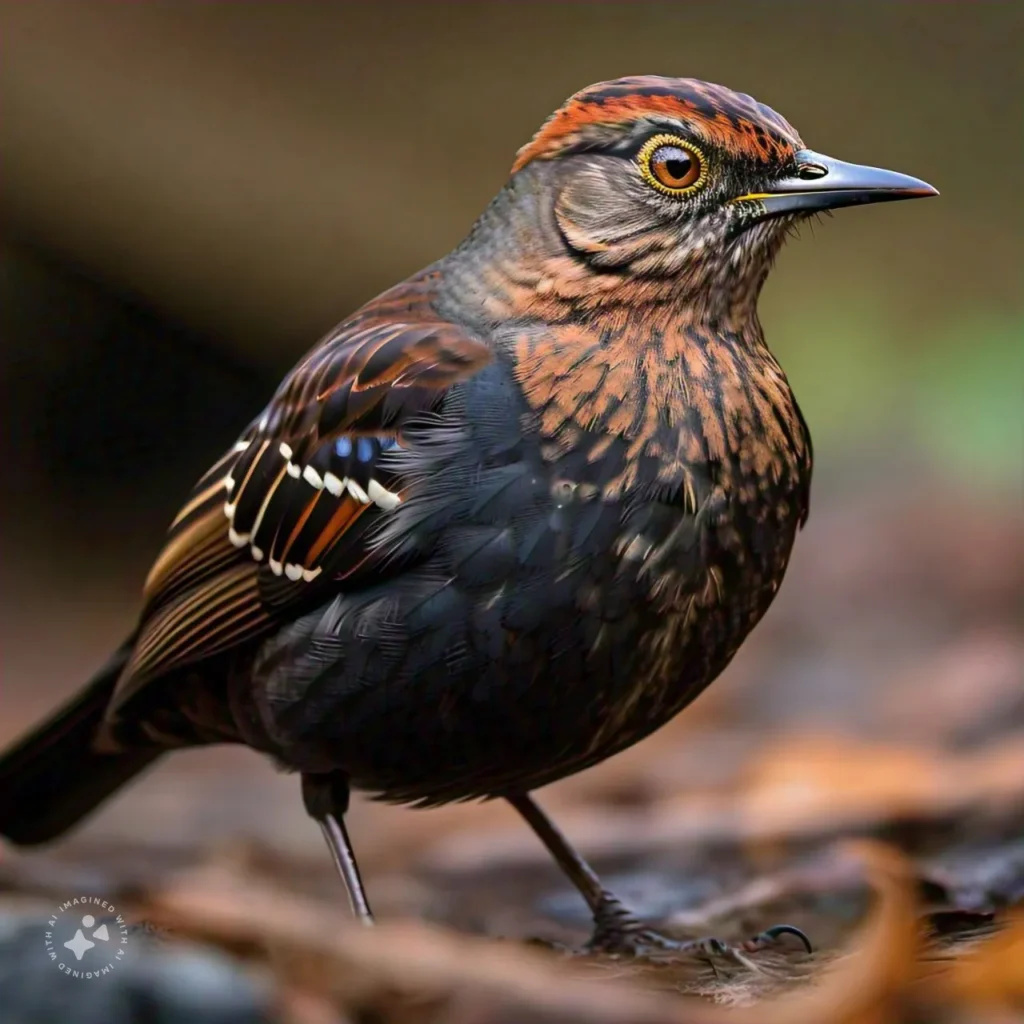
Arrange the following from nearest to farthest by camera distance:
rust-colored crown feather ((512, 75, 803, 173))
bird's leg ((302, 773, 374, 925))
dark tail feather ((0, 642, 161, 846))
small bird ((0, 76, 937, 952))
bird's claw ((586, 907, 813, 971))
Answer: small bird ((0, 76, 937, 952))
rust-colored crown feather ((512, 75, 803, 173))
bird's claw ((586, 907, 813, 971))
bird's leg ((302, 773, 374, 925))
dark tail feather ((0, 642, 161, 846))

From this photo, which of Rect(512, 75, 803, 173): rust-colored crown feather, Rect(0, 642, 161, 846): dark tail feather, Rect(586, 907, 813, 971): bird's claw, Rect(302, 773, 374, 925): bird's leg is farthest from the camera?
Rect(0, 642, 161, 846): dark tail feather

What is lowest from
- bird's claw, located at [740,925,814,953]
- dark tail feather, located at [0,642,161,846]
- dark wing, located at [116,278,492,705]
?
dark tail feather, located at [0,642,161,846]

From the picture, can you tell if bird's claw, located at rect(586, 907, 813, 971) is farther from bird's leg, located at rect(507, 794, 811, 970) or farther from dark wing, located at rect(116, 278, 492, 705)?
dark wing, located at rect(116, 278, 492, 705)

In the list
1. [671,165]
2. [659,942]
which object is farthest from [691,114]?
[659,942]

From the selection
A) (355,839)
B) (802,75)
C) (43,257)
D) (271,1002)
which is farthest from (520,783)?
(802,75)

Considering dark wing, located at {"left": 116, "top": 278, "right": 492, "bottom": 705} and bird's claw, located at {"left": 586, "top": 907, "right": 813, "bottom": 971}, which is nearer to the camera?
dark wing, located at {"left": 116, "top": 278, "right": 492, "bottom": 705}

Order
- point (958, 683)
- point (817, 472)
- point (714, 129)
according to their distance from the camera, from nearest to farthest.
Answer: point (714, 129) → point (958, 683) → point (817, 472)

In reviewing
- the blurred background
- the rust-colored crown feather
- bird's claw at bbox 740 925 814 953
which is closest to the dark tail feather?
bird's claw at bbox 740 925 814 953

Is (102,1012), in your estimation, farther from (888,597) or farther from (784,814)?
(888,597)
